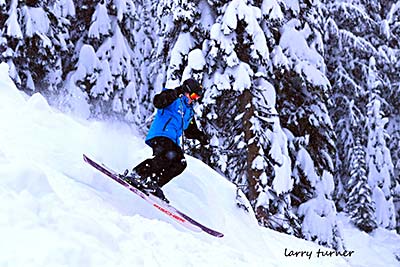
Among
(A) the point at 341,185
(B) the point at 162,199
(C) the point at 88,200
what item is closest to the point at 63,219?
(C) the point at 88,200

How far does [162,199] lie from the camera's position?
6.72m

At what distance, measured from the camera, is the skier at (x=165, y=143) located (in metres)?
6.80

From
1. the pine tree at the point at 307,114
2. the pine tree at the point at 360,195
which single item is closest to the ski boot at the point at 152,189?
the pine tree at the point at 307,114

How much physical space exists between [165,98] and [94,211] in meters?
2.08

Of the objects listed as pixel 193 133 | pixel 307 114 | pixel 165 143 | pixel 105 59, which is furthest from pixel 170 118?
pixel 105 59

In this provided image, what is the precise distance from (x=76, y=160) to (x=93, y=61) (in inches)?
465

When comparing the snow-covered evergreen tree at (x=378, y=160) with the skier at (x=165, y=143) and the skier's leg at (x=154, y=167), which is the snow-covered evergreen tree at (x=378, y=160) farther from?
the skier's leg at (x=154, y=167)

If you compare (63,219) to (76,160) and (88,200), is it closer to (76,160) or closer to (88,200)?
(88,200)

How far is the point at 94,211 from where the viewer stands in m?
5.32

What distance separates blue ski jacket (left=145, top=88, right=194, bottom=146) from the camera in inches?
271

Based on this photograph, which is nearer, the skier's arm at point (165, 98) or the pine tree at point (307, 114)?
the skier's arm at point (165, 98)

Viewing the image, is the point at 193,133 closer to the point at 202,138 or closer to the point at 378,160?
the point at 202,138

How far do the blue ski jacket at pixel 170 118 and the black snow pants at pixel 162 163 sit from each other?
0.10 metres

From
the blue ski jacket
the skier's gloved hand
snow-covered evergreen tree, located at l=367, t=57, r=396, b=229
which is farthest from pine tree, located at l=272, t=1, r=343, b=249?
snow-covered evergreen tree, located at l=367, t=57, r=396, b=229
